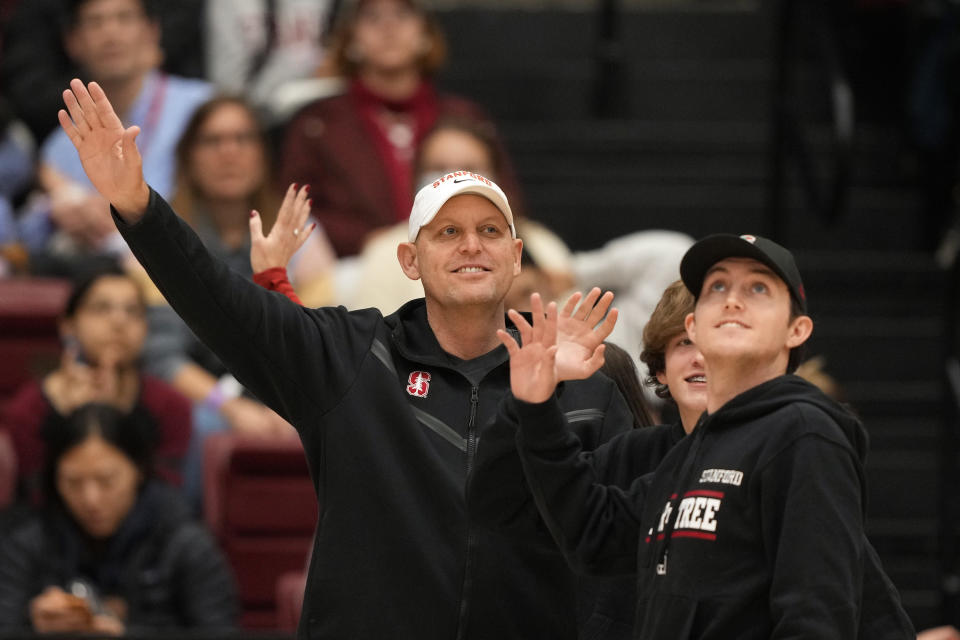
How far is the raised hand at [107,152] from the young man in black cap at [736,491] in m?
0.73

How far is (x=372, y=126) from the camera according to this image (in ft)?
23.6

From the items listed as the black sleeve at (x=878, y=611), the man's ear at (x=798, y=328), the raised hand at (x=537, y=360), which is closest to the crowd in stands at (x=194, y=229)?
the raised hand at (x=537, y=360)

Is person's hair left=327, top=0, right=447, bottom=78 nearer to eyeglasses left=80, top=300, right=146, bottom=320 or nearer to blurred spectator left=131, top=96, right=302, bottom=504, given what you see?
blurred spectator left=131, top=96, right=302, bottom=504

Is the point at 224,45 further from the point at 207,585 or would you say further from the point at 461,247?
the point at 461,247

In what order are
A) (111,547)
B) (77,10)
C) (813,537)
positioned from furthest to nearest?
(77,10) < (111,547) < (813,537)

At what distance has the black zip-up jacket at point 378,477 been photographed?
3.42 meters

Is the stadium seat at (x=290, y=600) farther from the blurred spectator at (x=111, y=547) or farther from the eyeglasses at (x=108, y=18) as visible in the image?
the eyeglasses at (x=108, y=18)

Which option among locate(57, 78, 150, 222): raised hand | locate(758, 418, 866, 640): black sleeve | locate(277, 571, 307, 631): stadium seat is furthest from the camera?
locate(277, 571, 307, 631): stadium seat

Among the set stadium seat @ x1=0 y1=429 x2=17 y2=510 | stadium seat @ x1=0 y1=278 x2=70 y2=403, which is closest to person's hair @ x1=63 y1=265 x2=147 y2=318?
stadium seat @ x1=0 y1=278 x2=70 y2=403

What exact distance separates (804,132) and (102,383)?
3.55m

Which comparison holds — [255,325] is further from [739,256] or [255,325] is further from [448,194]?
[739,256]

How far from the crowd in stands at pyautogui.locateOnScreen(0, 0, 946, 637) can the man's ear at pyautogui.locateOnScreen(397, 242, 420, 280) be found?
1586mm

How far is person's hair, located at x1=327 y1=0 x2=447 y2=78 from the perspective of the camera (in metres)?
7.25

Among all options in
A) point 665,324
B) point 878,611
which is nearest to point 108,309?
point 665,324
